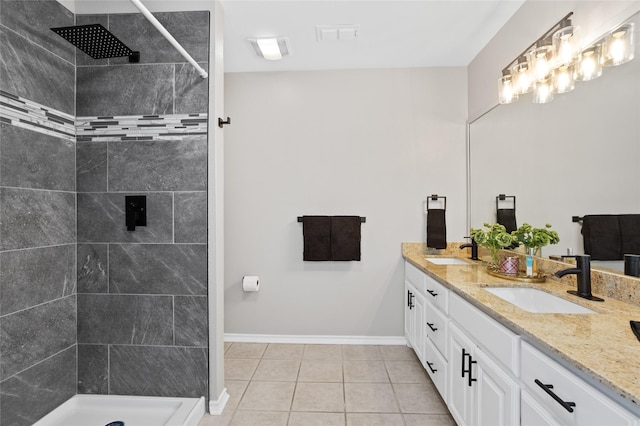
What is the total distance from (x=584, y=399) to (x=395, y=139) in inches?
88.9

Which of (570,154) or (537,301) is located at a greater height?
(570,154)

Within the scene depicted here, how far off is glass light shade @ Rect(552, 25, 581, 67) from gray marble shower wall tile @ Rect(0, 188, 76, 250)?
2860 mm

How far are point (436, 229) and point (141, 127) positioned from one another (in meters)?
2.33

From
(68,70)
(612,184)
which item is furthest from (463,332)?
(68,70)

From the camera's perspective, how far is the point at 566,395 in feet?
2.85

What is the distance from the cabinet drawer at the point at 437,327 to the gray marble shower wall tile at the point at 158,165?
5.33 feet

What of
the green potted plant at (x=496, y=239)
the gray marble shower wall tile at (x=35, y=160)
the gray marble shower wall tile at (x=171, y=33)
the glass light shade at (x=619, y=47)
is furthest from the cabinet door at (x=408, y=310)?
the gray marble shower wall tile at (x=35, y=160)

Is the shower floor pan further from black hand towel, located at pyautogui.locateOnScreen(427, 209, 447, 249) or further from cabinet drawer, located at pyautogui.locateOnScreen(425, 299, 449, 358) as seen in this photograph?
black hand towel, located at pyautogui.locateOnScreen(427, 209, 447, 249)

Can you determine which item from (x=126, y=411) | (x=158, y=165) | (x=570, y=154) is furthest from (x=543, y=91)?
(x=126, y=411)

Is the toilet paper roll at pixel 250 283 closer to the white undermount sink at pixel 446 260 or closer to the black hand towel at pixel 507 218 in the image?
the white undermount sink at pixel 446 260

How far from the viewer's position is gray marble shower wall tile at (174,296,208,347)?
1.85m

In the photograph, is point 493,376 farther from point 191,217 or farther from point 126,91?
point 126,91

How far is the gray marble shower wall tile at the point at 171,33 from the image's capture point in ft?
6.14

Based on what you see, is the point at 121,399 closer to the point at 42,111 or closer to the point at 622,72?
the point at 42,111
